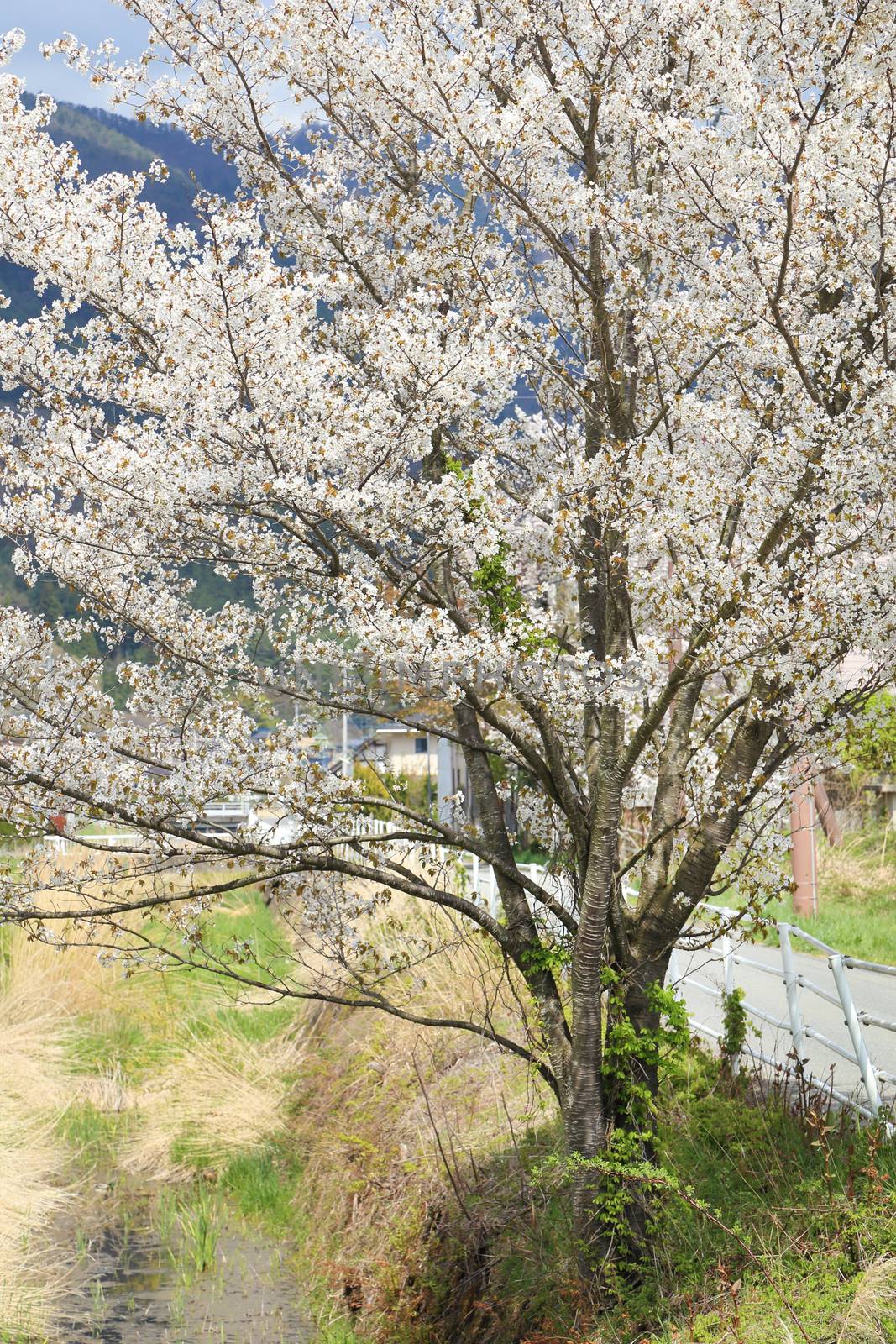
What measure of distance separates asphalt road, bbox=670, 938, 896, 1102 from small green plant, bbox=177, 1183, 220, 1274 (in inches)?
153

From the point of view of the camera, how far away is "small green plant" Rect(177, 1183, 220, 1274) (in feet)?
30.3

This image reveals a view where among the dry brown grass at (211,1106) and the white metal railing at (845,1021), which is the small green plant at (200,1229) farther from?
the white metal railing at (845,1021)

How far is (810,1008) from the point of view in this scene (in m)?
11.4

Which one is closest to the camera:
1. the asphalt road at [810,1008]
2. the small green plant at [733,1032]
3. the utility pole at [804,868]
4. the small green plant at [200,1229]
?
the small green plant at [733,1032]

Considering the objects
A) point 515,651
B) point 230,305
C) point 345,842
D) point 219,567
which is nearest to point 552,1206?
point 345,842

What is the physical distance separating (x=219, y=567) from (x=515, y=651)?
1.55 meters

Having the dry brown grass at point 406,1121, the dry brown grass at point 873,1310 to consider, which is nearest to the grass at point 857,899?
the dry brown grass at point 406,1121

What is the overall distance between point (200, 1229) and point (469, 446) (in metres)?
6.19

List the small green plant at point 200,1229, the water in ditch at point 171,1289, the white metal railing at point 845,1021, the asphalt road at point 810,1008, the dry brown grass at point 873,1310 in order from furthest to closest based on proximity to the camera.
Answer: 1. the small green plant at point 200,1229
2. the asphalt road at point 810,1008
3. the water in ditch at point 171,1289
4. the white metal railing at point 845,1021
5. the dry brown grass at point 873,1310

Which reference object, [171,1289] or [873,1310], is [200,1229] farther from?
[873,1310]

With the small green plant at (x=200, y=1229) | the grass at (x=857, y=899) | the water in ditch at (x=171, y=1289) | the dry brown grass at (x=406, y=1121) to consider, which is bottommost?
the water in ditch at (x=171, y=1289)

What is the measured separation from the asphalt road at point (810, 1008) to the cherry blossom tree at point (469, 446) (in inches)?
61.5

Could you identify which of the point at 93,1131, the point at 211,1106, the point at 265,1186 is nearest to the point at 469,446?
the point at 265,1186

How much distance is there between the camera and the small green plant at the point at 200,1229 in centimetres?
925
